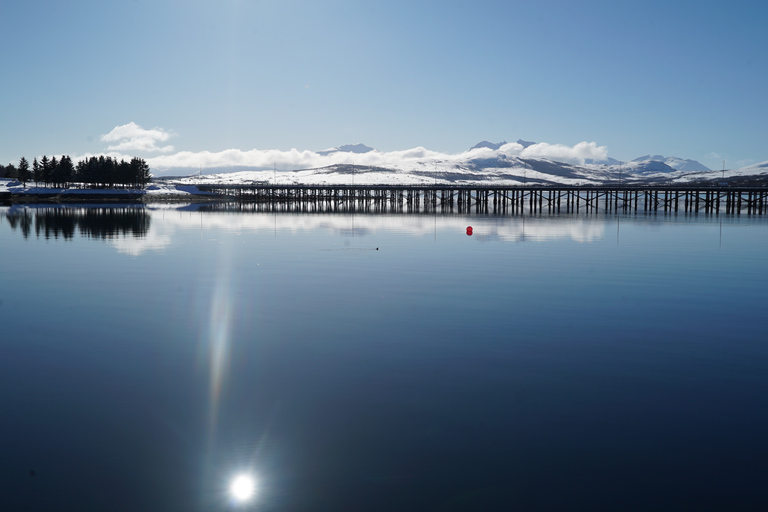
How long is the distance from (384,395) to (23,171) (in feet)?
633

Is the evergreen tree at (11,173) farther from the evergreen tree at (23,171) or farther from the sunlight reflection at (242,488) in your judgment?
the sunlight reflection at (242,488)

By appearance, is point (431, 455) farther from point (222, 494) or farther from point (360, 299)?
point (360, 299)

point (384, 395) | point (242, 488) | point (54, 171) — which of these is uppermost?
point (54, 171)

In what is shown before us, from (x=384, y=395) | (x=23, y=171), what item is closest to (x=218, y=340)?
(x=384, y=395)

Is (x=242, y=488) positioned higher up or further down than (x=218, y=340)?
further down

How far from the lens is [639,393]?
1116cm

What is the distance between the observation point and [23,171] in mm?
171125

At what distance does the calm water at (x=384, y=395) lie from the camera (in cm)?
789

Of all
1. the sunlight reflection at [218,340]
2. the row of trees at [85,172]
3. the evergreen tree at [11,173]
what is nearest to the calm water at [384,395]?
the sunlight reflection at [218,340]

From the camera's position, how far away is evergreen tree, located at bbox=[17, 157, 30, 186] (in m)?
171

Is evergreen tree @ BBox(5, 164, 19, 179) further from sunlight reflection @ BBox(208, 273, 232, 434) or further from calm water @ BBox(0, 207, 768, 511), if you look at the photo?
sunlight reflection @ BBox(208, 273, 232, 434)

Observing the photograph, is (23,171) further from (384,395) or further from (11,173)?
(384,395)

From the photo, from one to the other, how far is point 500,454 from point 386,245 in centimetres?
3409

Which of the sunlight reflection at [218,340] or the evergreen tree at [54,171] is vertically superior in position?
the evergreen tree at [54,171]
